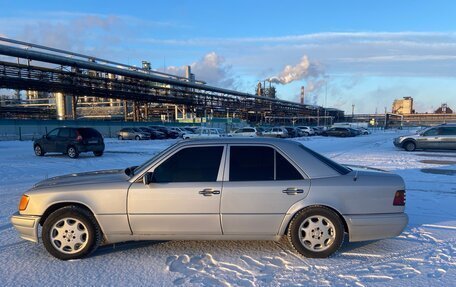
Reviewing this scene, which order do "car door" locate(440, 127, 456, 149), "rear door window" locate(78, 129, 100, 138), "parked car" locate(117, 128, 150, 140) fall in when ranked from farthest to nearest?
"parked car" locate(117, 128, 150, 140), "car door" locate(440, 127, 456, 149), "rear door window" locate(78, 129, 100, 138)

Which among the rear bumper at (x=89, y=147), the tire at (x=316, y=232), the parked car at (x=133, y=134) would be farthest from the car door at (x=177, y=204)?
the parked car at (x=133, y=134)

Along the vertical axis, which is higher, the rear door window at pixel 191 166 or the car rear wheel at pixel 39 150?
the rear door window at pixel 191 166

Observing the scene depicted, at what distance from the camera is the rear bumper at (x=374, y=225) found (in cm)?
454

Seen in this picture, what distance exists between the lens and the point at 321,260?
452 centimetres

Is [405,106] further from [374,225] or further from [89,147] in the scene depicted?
[374,225]

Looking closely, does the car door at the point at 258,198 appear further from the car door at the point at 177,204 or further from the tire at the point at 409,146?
the tire at the point at 409,146

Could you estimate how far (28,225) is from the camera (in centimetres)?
466

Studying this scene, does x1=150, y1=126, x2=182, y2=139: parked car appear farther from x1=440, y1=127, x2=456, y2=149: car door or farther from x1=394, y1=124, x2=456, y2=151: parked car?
x1=440, y1=127, x2=456, y2=149: car door

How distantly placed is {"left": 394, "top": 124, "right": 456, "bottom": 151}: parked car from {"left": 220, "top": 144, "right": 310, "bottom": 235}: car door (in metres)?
19.4

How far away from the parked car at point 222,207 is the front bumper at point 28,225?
13 mm

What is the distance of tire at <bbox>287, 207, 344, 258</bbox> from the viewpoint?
4523 mm

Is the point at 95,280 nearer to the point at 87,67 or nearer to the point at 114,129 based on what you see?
the point at 87,67

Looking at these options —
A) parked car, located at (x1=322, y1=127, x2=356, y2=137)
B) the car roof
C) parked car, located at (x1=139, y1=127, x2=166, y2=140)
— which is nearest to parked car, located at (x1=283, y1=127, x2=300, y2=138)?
parked car, located at (x1=322, y1=127, x2=356, y2=137)

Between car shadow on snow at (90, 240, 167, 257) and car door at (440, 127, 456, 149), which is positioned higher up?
car door at (440, 127, 456, 149)
